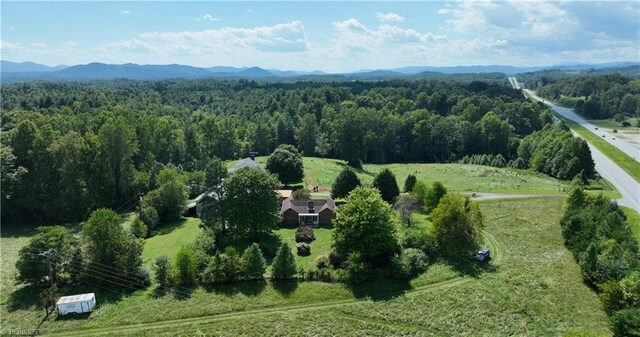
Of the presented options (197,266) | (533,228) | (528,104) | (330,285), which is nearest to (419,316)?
(330,285)

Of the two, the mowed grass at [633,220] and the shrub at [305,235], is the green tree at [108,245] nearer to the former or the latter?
the shrub at [305,235]

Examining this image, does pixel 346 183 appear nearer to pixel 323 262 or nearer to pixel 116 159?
pixel 323 262

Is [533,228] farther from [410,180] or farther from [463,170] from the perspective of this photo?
[463,170]

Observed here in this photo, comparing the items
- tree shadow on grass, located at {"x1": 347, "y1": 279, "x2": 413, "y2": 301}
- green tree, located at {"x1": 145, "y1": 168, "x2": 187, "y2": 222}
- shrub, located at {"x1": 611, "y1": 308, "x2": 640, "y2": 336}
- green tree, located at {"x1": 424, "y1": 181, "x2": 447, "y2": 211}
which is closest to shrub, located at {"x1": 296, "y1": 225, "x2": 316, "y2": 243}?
tree shadow on grass, located at {"x1": 347, "y1": 279, "x2": 413, "y2": 301}

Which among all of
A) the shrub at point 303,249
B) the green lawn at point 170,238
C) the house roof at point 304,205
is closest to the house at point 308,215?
the house roof at point 304,205

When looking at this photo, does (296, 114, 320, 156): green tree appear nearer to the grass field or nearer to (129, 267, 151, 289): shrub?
the grass field
